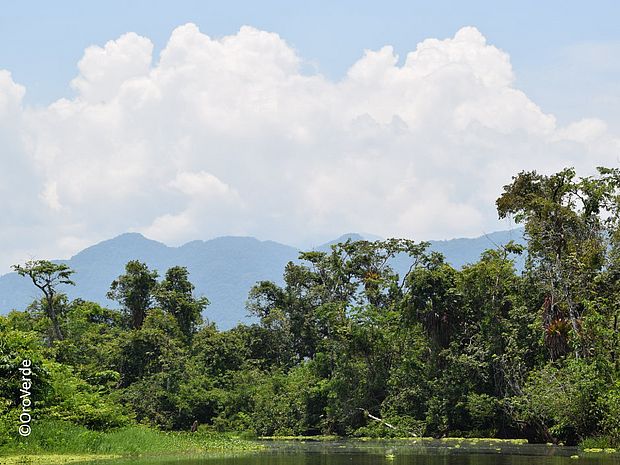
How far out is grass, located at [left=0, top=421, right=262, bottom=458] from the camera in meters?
23.0

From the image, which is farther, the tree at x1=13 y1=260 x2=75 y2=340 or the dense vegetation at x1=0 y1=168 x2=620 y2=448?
the tree at x1=13 y1=260 x2=75 y2=340

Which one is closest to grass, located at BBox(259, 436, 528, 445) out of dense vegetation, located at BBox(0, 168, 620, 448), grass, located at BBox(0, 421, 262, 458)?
dense vegetation, located at BBox(0, 168, 620, 448)

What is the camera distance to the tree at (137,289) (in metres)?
60.9

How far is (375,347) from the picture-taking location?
4428 centimetres

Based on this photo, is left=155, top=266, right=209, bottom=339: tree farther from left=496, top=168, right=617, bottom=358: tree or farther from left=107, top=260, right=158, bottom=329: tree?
left=496, top=168, right=617, bottom=358: tree

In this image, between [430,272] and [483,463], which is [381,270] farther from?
[483,463]

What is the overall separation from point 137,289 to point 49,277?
38.0 feet

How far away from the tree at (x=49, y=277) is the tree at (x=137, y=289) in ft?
29.3

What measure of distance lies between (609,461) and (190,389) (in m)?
31.5

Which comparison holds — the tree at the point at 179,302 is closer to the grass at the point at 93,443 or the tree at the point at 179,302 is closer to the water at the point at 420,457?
the water at the point at 420,457

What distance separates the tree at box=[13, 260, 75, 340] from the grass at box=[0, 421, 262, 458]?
825 inches

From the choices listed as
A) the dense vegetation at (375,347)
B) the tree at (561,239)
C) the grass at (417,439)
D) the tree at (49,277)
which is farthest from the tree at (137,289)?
the tree at (561,239)

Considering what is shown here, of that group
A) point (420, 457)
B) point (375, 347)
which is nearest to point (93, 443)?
point (420, 457)

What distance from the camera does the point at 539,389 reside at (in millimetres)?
31406
